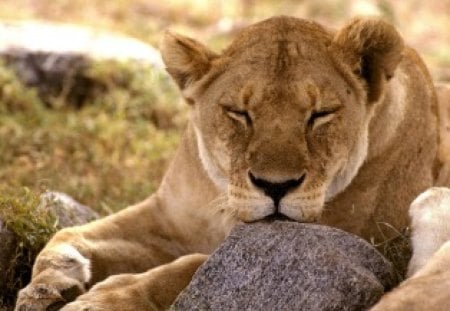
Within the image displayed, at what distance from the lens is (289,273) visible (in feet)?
13.0

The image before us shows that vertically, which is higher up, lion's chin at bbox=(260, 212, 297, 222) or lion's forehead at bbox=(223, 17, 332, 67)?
lion's forehead at bbox=(223, 17, 332, 67)

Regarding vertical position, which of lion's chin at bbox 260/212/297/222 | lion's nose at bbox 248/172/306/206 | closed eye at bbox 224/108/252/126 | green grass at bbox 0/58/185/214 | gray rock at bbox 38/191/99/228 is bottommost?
green grass at bbox 0/58/185/214

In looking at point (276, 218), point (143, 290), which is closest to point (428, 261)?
point (276, 218)

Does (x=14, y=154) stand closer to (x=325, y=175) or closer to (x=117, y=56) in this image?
(x=117, y=56)

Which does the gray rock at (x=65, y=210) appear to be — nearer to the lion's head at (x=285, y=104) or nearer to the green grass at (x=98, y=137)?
the green grass at (x=98, y=137)

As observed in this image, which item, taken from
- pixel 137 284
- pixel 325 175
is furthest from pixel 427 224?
pixel 137 284

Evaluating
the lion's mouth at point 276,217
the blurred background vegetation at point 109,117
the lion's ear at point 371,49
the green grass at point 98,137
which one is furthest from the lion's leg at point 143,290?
the blurred background vegetation at point 109,117

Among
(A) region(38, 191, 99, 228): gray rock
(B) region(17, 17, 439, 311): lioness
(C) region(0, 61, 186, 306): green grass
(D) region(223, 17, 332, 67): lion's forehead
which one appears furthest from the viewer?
(C) region(0, 61, 186, 306): green grass

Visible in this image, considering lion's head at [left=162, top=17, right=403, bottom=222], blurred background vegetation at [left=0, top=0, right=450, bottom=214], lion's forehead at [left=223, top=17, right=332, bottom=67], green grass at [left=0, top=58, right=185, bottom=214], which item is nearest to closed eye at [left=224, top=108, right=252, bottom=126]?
lion's head at [left=162, top=17, right=403, bottom=222]

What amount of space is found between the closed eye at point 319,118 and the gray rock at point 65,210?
1424mm

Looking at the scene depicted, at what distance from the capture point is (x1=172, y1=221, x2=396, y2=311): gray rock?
3893 millimetres

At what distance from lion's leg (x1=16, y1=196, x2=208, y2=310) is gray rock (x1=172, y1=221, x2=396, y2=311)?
59 cm

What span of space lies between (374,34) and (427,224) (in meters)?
0.75

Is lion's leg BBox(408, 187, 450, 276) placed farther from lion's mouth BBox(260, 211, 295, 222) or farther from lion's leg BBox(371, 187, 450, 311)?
lion's mouth BBox(260, 211, 295, 222)
